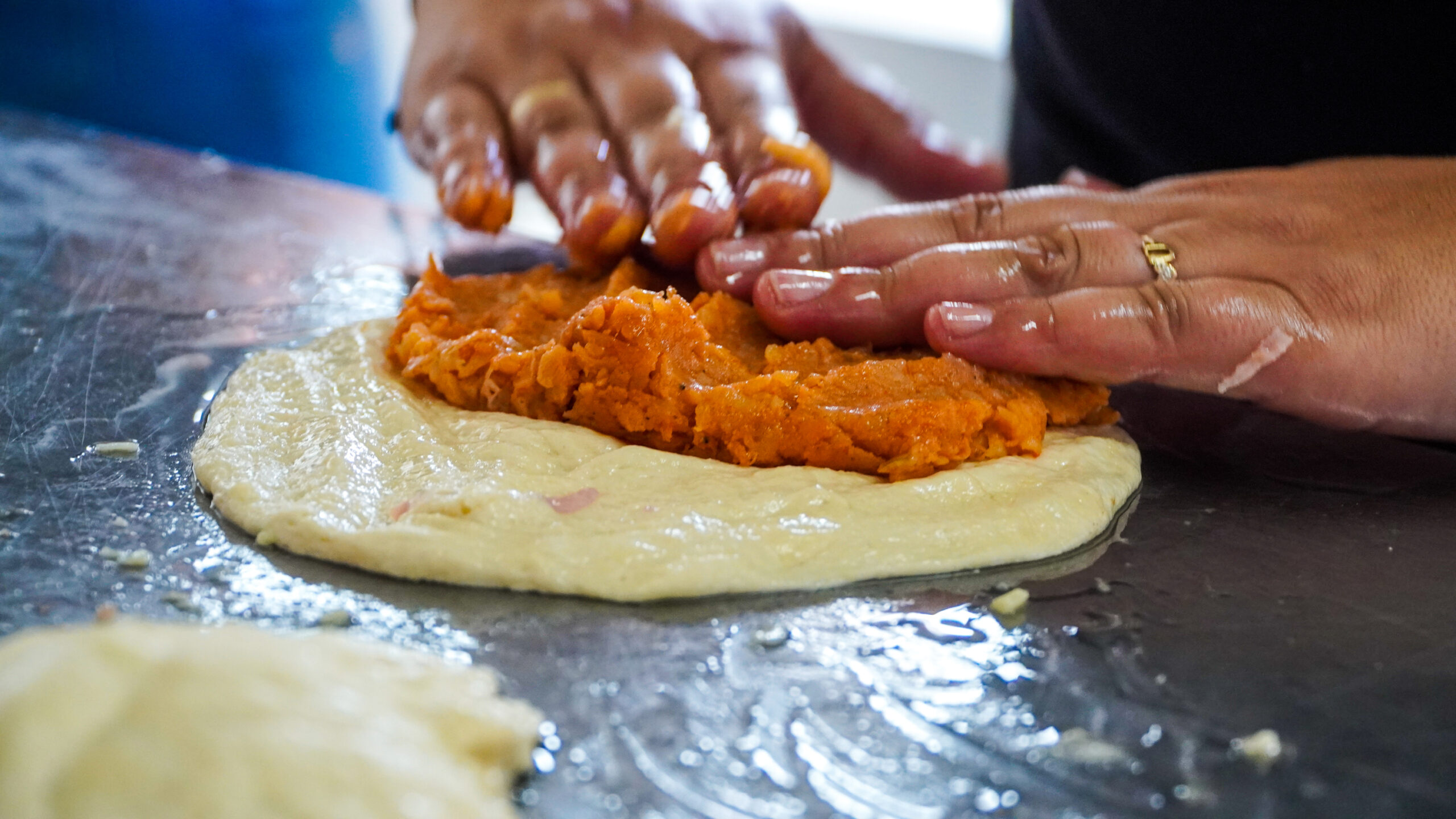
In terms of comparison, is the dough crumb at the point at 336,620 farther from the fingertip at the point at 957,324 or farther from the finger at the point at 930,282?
the fingertip at the point at 957,324

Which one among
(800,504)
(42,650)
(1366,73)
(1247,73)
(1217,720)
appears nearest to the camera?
(42,650)

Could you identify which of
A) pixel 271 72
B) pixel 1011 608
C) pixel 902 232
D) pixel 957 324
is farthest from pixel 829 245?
pixel 271 72

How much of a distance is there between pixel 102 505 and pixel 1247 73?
2.68 metres

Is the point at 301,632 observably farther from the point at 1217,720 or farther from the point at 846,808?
the point at 1217,720

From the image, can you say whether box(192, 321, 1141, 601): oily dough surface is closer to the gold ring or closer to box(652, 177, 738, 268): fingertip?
the gold ring

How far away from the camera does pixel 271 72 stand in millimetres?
5031

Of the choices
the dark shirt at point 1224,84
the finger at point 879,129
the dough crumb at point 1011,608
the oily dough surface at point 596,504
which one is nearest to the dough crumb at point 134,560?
the oily dough surface at point 596,504

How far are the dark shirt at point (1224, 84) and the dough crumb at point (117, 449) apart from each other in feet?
8.39

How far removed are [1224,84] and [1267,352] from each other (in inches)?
48.7

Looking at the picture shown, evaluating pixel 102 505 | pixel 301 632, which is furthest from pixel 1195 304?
pixel 102 505

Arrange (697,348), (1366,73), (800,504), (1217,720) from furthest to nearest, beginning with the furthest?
(1366,73) → (697,348) → (800,504) → (1217,720)

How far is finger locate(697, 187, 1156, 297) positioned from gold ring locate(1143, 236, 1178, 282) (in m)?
0.12

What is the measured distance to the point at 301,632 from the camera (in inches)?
49.6

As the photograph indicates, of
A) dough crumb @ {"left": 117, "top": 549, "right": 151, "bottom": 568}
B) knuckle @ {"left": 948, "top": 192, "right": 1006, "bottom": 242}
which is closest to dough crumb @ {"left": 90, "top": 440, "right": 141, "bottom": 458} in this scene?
dough crumb @ {"left": 117, "top": 549, "right": 151, "bottom": 568}
